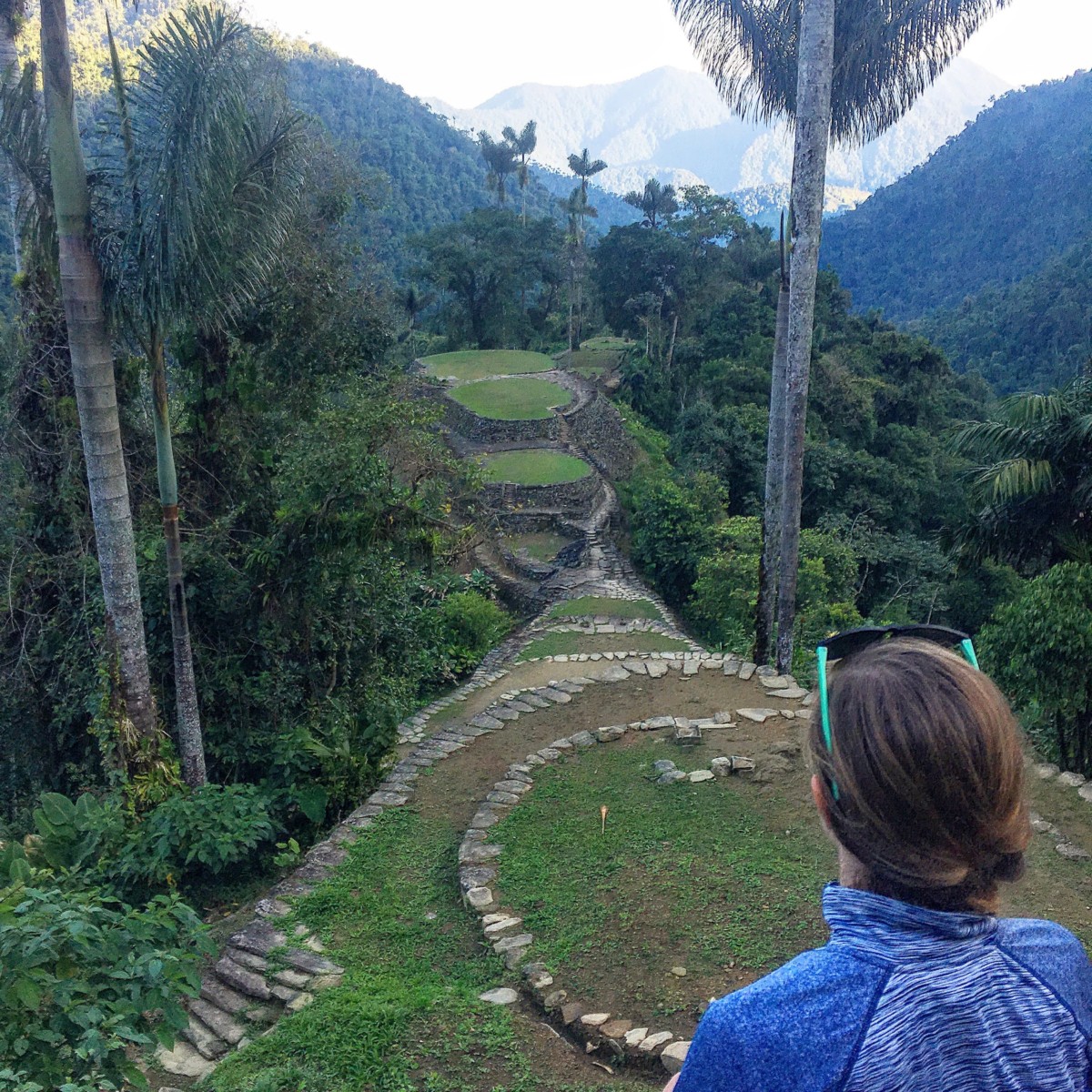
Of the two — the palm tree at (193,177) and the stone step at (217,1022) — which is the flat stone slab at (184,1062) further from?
the palm tree at (193,177)

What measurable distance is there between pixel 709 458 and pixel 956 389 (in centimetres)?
1270

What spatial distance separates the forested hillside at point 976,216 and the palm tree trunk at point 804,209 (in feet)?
141

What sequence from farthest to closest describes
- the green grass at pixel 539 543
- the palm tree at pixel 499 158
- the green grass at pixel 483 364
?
the palm tree at pixel 499 158, the green grass at pixel 483 364, the green grass at pixel 539 543

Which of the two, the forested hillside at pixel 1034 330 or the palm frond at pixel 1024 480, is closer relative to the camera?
the palm frond at pixel 1024 480

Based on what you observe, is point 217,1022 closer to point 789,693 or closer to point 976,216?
point 789,693

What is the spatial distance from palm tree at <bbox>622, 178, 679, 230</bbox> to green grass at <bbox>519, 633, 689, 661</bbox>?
31.3 metres

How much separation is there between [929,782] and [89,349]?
6.32 m

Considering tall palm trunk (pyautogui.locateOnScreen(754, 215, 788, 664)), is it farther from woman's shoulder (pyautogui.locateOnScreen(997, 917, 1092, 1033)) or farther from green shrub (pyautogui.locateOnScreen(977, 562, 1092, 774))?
woman's shoulder (pyautogui.locateOnScreen(997, 917, 1092, 1033))

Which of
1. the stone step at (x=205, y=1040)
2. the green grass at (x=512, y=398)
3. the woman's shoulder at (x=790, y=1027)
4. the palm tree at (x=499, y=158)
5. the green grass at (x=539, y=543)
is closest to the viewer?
the woman's shoulder at (x=790, y=1027)

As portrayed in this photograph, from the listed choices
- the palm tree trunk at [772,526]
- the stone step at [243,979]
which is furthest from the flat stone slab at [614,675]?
the stone step at [243,979]

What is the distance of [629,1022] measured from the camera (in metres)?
4.19

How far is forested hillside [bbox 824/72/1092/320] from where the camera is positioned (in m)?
54.3

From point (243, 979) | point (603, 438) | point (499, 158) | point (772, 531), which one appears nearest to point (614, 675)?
point (772, 531)

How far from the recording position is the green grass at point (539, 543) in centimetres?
2009
